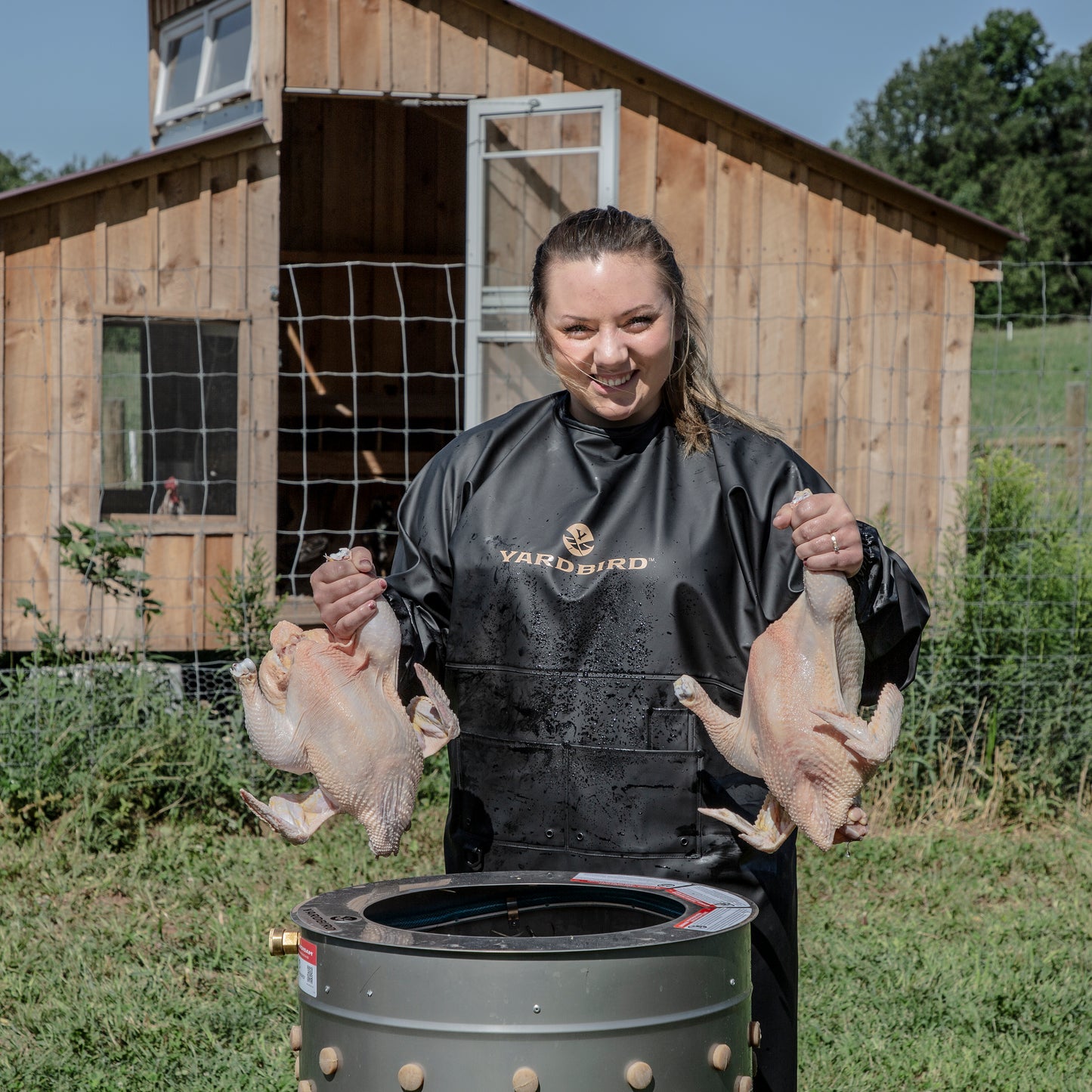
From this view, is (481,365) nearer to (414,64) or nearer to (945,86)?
(414,64)

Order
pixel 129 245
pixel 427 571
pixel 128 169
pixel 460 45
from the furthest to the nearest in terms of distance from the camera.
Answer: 1. pixel 460 45
2. pixel 129 245
3. pixel 128 169
4. pixel 427 571

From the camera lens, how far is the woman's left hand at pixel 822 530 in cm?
192

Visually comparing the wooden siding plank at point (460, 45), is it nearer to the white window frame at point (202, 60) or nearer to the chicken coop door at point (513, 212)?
the chicken coop door at point (513, 212)

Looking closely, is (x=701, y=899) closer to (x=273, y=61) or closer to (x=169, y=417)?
(x=169, y=417)

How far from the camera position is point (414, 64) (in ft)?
23.6

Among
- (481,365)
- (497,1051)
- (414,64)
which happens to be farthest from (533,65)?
(497,1051)

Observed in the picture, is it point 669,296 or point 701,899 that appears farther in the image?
point 669,296

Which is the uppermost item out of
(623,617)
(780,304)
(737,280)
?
(737,280)

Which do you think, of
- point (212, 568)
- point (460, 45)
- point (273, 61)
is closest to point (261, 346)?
point (212, 568)

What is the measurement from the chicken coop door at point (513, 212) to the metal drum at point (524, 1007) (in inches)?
208

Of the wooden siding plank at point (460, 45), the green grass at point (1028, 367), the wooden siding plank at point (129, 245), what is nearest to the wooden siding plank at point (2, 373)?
the wooden siding plank at point (129, 245)

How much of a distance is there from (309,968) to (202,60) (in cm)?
771

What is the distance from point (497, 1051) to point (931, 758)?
4686 mm

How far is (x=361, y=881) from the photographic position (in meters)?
5.15
